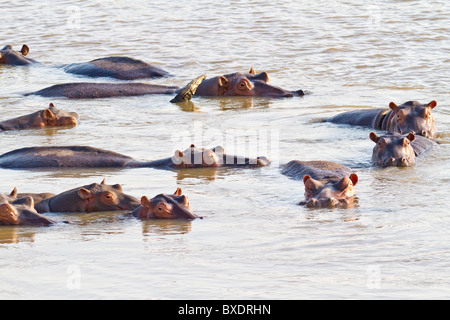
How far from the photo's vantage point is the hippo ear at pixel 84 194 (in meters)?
7.22

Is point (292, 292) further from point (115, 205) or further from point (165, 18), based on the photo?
point (165, 18)

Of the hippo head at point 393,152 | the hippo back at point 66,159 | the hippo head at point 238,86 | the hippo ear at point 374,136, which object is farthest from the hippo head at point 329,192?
the hippo head at point 238,86

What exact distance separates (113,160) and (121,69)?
6.25 m

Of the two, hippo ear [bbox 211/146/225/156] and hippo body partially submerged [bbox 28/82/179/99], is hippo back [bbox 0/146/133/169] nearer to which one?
hippo ear [bbox 211/146/225/156]

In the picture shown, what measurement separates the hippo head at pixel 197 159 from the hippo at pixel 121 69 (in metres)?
5.99

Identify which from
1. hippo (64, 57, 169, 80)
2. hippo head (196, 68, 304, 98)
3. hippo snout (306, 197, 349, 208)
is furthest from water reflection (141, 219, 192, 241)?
Answer: hippo (64, 57, 169, 80)

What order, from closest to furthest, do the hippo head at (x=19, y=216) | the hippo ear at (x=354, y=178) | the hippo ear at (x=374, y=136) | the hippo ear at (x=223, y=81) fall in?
the hippo head at (x=19, y=216)
the hippo ear at (x=354, y=178)
the hippo ear at (x=374, y=136)
the hippo ear at (x=223, y=81)

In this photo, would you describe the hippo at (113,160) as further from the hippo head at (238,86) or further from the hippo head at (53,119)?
the hippo head at (238,86)

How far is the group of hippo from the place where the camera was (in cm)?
699

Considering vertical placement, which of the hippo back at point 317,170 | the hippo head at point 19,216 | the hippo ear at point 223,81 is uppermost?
the hippo ear at point 223,81

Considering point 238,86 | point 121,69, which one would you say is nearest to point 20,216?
point 238,86

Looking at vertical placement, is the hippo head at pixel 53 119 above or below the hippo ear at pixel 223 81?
below

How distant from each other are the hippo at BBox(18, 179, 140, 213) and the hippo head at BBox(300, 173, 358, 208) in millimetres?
1381
